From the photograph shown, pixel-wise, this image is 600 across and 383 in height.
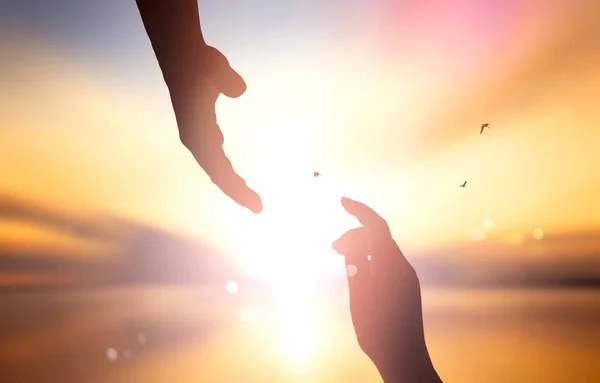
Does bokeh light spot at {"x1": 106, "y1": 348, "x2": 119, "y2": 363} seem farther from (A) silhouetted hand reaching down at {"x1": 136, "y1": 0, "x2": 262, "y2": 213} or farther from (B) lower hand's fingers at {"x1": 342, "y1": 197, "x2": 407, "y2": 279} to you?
(A) silhouetted hand reaching down at {"x1": 136, "y1": 0, "x2": 262, "y2": 213}

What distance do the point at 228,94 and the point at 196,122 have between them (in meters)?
0.45

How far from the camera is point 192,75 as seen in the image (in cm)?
367

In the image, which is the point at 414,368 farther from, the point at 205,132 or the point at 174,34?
the point at 174,34

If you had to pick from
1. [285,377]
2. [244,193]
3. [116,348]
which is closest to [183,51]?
[244,193]

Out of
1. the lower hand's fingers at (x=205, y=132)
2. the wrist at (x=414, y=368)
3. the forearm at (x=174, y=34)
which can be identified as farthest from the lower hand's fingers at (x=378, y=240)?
the forearm at (x=174, y=34)

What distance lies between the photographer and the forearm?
3.39 metres

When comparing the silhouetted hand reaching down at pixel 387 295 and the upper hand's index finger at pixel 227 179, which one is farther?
the silhouetted hand reaching down at pixel 387 295

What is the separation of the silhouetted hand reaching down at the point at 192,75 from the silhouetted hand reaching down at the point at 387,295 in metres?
3.89

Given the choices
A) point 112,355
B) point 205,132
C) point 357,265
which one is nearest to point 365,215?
point 357,265

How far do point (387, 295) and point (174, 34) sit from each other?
6116 mm

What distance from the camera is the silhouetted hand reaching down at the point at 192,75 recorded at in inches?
135

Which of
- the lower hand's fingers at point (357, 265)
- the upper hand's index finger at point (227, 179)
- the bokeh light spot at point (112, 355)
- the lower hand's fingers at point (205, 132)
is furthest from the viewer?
the bokeh light spot at point (112, 355)

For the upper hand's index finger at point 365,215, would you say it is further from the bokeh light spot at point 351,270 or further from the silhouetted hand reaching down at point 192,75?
the silhouetted hand reaching down at point 192,75

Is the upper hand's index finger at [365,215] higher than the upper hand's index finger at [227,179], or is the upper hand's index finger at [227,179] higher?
the upper hand's index finger at [365,215]
